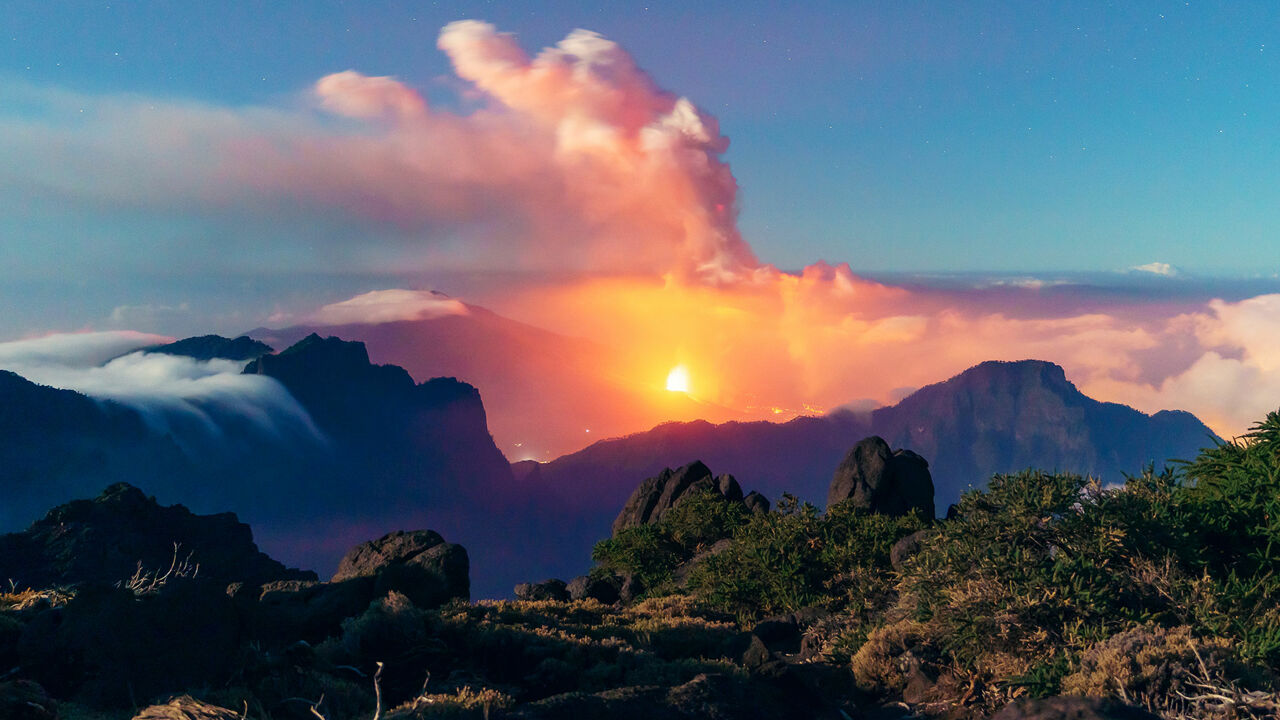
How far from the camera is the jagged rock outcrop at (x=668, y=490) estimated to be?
55219mm

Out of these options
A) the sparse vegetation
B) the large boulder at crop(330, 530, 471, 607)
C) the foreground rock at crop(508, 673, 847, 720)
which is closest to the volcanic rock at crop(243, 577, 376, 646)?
the sparse vegetation

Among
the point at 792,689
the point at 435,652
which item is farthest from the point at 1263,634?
the point at 435,652

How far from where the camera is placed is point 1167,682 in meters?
9.43

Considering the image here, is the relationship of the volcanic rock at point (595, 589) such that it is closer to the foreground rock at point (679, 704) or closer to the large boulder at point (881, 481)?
the large boulder at point (881, 481)

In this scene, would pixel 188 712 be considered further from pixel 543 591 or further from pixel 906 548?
pixel 543 591

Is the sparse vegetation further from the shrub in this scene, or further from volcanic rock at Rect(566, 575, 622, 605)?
volcanic rock at Rect(566, 575, 622, 605)

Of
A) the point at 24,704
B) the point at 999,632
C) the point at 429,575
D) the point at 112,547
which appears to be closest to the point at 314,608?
the point at 429,575

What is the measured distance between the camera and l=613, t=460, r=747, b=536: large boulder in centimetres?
5522

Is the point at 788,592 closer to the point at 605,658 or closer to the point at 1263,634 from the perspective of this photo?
the point at 605,658

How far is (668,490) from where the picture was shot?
5762 centimetres

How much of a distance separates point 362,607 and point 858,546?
16.4 m

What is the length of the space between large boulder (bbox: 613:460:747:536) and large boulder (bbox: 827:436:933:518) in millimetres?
8077

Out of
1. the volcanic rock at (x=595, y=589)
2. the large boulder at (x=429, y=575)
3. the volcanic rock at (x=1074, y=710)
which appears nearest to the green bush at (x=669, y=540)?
the volcanic rock at (x=595, y=589)

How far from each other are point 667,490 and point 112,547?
36.9 meters
